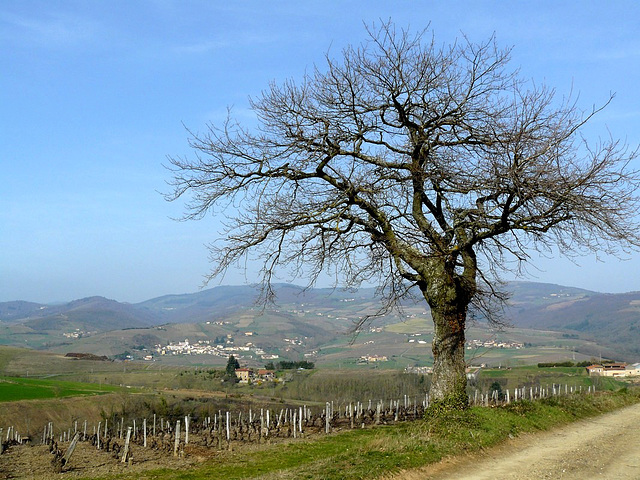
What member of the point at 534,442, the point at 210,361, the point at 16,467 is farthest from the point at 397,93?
the point at 210,361

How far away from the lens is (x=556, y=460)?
36.1 ft

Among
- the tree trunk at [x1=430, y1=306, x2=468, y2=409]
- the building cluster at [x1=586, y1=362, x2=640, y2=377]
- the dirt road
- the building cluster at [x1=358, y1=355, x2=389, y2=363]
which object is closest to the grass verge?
the dirt road

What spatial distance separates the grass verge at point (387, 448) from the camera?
10328 millimetres

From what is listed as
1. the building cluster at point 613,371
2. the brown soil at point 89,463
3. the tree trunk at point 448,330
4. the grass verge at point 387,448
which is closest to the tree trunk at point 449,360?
the tree trunk at point 448,330

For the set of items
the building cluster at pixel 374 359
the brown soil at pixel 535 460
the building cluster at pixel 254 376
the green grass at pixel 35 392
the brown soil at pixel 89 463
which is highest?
the brown soil at pixel 535 460

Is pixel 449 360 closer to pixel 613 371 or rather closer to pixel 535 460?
pixel 535 460

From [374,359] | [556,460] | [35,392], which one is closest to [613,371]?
[35,392]

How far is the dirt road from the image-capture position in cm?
995

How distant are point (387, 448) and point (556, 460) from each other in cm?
314

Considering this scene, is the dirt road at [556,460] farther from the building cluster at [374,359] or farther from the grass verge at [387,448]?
the building cluster at [374,359]

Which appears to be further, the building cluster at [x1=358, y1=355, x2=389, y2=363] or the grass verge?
the building cluster at [x1=358, y1=355, x2=389, y2=363]

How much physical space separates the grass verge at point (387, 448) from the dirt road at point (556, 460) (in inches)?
12.8

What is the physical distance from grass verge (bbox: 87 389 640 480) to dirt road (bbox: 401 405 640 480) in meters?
0.32

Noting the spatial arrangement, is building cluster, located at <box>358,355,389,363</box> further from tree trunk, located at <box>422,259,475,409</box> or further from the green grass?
tree trunk, located at <box>422,259,475,409</box>
